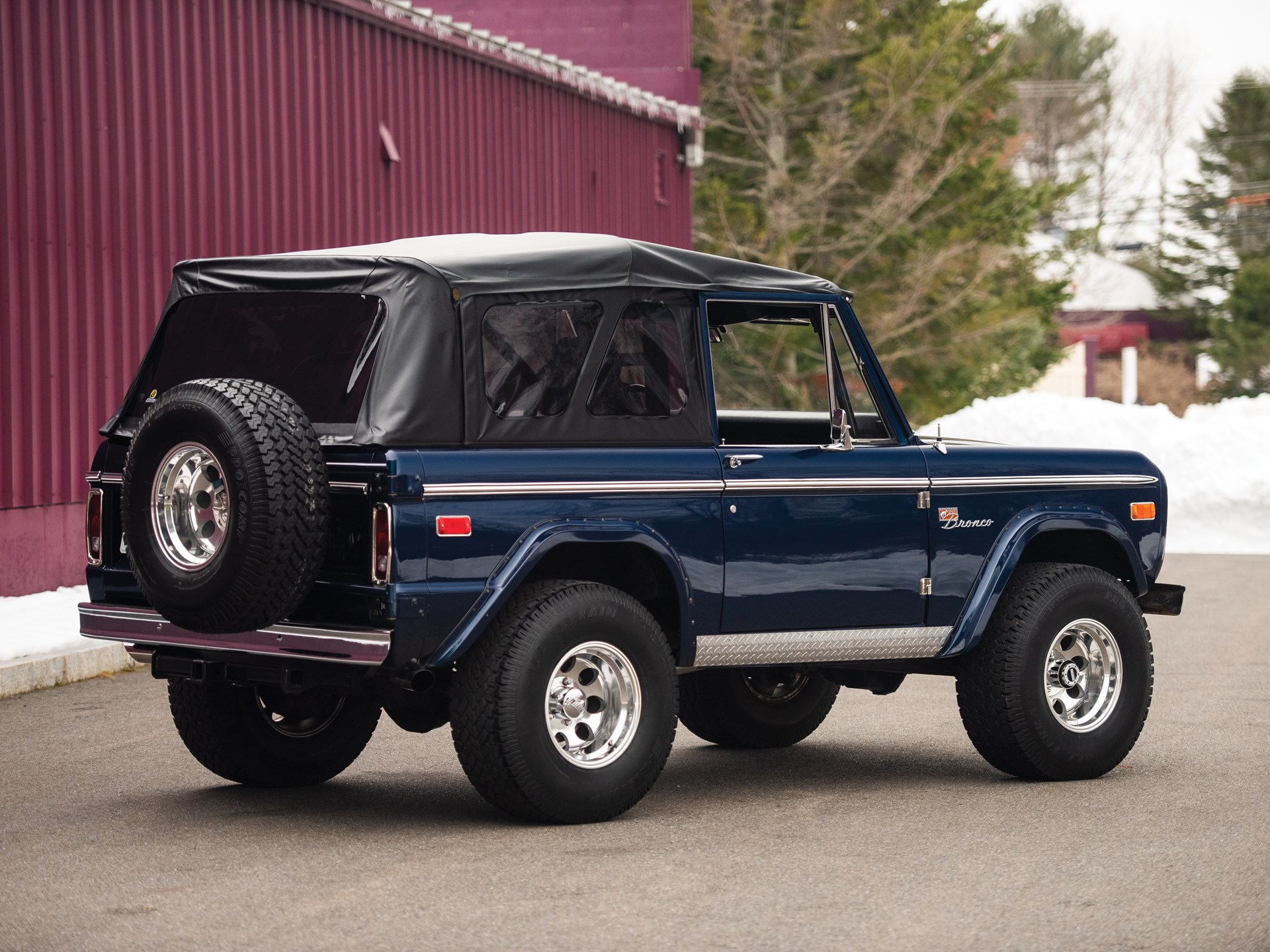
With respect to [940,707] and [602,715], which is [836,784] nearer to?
[602,715]

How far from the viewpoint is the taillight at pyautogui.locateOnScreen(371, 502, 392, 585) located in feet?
21.0

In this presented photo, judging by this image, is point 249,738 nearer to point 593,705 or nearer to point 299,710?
point 299,710

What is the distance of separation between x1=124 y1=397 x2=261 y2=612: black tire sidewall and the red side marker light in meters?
0.64

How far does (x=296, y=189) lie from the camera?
18234mm

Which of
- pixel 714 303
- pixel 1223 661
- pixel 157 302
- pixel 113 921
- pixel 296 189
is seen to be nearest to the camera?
pixel 113 921

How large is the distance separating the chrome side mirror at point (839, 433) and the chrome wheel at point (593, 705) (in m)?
1.35

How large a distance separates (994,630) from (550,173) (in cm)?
1573

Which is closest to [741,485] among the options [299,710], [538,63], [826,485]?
[826,485]

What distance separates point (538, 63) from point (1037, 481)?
15.3m

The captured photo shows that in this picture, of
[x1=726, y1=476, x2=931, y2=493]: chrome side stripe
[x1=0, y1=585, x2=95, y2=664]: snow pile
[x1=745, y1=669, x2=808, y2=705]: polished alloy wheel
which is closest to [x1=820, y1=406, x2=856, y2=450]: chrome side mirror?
[x1=726, y1=476, x2=931, y2=493]: chrome side stripe

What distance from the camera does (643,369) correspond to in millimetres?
7387

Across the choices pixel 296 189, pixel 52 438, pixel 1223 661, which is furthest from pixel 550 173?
pixel 1223 661

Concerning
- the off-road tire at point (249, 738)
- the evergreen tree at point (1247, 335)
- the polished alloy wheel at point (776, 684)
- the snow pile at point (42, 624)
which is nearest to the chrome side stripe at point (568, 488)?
the off-road tire at point (249, 738)

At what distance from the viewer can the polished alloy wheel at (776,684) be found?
891cm
